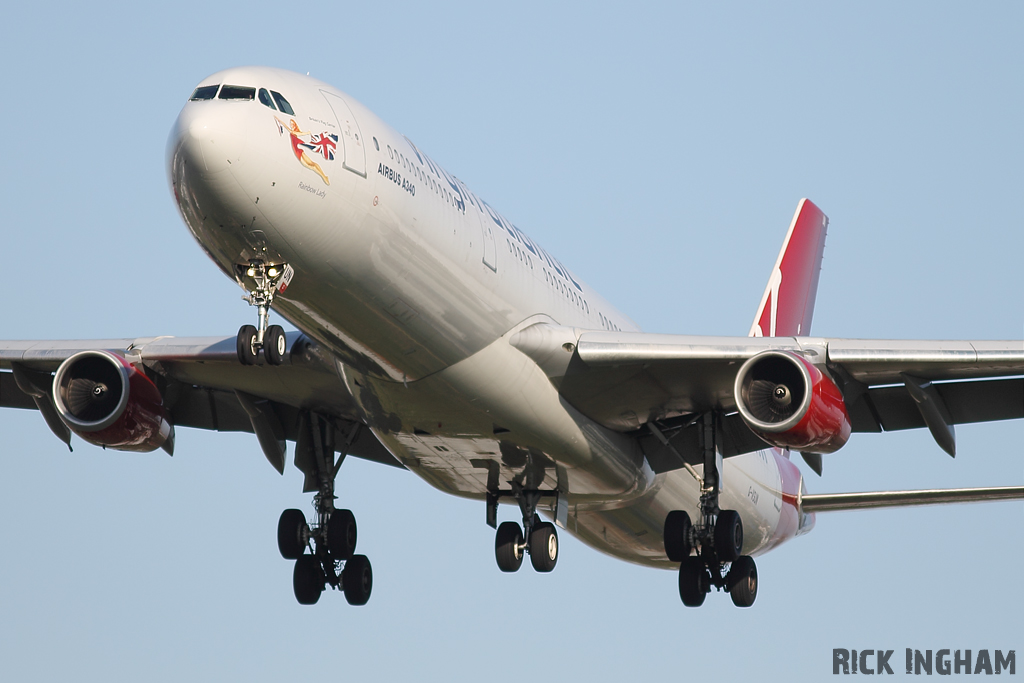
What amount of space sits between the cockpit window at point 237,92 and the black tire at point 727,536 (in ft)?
37.5

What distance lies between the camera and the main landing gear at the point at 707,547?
23.7 metres

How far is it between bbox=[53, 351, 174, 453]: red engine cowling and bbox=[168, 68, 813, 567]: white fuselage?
366cm

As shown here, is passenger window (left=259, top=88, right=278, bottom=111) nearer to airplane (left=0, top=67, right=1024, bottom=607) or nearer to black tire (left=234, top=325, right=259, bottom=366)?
airplane (left=0, top=67, right=1024, bottom=607)

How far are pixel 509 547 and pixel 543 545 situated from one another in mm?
570

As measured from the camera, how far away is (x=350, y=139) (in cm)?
1745

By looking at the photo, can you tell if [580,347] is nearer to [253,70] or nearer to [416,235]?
[416,235]

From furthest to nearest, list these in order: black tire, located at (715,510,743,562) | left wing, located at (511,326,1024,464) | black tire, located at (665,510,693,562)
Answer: black tire, located at (665,510,693,562) < black tire, located at (715,510,743,562) < left wing, located at (511,326,1024,464)

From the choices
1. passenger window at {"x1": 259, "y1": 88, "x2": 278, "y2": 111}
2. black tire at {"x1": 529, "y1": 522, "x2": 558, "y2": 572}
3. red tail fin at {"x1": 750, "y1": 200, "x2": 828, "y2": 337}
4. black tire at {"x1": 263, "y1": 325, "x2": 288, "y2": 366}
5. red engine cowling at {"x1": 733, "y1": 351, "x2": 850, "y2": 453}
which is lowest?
black tire at {"x1": 529, "y1": 522, "x2": 558, "y2": 572}

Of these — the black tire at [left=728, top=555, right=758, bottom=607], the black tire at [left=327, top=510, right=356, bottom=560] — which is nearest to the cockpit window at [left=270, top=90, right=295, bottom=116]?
the black tire at [left=327, top=510, right=356, bottom=560]

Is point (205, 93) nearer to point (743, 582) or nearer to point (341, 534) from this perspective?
point (341, 534)

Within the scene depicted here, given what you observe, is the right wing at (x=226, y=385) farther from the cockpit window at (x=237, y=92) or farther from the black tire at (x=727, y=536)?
the black tire at (x=727, y=536)

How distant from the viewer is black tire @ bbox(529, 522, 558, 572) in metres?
23.4

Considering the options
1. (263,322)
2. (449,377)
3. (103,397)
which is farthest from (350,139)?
(103,397)

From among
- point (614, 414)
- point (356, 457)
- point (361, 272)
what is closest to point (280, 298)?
point (361, 272)
